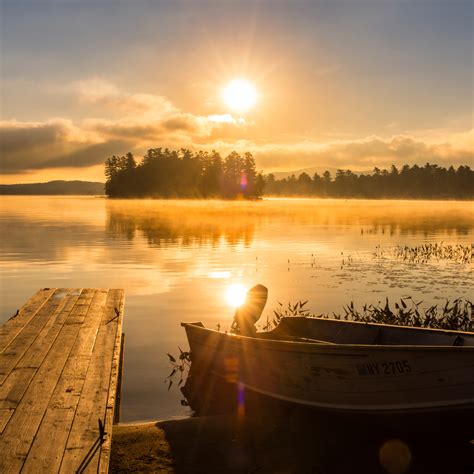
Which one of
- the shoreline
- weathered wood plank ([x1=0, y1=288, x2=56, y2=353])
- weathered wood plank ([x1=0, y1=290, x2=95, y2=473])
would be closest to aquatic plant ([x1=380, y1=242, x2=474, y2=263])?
weathered wood plank ([x1=0, y1=288, x2=56, y2=353])

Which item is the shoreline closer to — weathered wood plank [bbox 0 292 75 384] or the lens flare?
weathered wood plank [bbox 0 292 75 384]

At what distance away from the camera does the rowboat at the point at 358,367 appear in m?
8.59

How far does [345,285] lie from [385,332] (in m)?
13.0

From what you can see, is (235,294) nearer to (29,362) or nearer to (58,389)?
(29,362)

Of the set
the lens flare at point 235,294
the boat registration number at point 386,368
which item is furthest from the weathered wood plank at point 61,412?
the lens flare at point 235,294

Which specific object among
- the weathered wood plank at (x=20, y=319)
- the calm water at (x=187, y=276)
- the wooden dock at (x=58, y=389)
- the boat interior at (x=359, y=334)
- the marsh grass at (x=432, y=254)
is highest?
the boat interior at (x=359, y=334)

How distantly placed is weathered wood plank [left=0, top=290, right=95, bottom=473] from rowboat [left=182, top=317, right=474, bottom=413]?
2.86m

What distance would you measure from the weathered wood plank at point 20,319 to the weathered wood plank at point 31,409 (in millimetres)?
995

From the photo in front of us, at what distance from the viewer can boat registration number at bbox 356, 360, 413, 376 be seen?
346 inches

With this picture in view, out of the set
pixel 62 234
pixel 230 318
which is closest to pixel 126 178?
pixel 62 234

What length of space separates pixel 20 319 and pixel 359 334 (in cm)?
785

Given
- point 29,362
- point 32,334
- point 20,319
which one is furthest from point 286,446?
point 20,319

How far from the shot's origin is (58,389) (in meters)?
8.88

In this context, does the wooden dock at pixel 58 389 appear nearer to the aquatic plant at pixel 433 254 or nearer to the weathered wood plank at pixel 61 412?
the weathered wood plank at pixel 61 412
